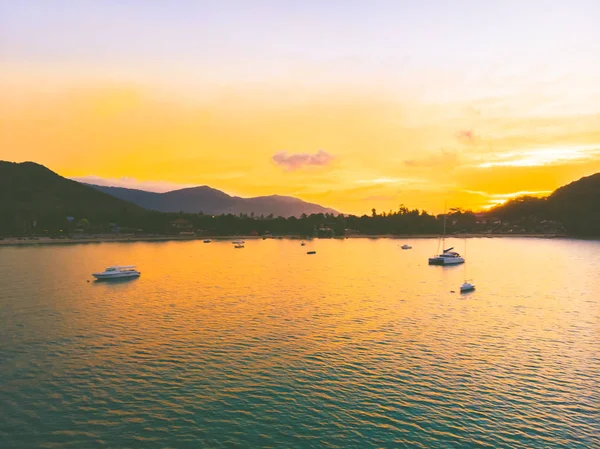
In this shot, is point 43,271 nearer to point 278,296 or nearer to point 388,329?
point 278,296

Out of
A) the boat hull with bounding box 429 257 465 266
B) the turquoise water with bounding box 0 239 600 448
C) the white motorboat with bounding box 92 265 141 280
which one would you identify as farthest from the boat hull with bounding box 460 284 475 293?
the white motorboat with bounding box 92 265 141 280

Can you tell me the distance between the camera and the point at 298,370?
37.4 meters

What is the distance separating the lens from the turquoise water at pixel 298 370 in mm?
26297

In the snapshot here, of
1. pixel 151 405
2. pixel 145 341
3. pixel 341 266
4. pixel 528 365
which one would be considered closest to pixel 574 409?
pixel 528 365

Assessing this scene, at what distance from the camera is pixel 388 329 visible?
52.8 metres

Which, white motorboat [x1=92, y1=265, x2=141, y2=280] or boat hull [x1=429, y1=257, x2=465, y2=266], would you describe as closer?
white motorboat [x1=92, y1=265, x2=141, y2=280]

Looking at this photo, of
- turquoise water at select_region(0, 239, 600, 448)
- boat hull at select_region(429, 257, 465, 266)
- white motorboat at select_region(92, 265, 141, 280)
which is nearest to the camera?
turquoise water at select_region(0, 239, 600, 448)

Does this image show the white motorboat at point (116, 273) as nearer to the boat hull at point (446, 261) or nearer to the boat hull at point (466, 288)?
the boat hull at point (466, 288)

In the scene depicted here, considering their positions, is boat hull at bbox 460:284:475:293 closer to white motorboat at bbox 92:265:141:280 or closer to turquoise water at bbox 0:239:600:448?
turquoise water at bbox 0:239:600:448

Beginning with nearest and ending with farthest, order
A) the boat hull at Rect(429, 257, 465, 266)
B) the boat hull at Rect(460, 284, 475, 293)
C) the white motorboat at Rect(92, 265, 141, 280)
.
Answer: the boat hull at Rect(460, 284, 475, 293), the white motorboat at Rect(92, 265, 141, 280), the boat hull at Rect(429, 257, 465, 266)

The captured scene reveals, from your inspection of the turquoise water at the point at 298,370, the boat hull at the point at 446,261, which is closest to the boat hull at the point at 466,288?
the turquoise water at the point at 298,370

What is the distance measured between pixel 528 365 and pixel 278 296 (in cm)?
4745

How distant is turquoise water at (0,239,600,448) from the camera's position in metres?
26.3

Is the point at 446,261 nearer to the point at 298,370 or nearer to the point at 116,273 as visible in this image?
the point at 116,273
